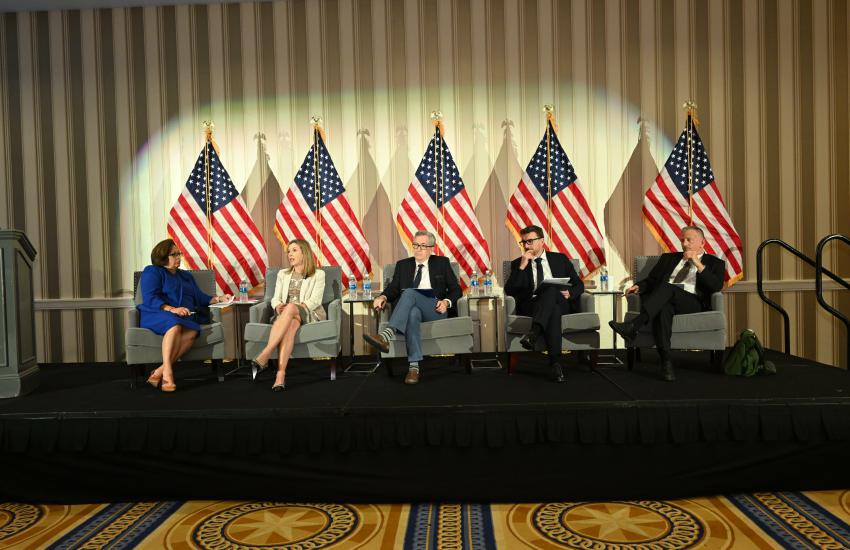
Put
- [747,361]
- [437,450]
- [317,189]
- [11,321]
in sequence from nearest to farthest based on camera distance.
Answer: [437,450], [11,321], [747,361], [317,189]

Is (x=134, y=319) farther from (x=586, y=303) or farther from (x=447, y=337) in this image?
(x=586, y=303)

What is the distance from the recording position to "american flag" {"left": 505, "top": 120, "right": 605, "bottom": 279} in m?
5.05

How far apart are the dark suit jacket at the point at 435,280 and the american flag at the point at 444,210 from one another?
803mm

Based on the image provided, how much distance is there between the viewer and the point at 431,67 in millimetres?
5430

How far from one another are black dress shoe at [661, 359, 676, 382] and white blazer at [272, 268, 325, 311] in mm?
2360

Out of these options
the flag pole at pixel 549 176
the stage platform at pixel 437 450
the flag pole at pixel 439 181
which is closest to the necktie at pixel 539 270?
the flag pole at pixel 549 176

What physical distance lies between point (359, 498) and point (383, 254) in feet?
9.53

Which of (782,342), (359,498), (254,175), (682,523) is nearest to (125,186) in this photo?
(254,175)

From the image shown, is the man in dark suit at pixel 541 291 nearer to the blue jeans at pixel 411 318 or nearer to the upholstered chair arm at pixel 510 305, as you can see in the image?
the upholstered chair arm at pixel 510 305

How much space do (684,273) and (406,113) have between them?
2897 mm

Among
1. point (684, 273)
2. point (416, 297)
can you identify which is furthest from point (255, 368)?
point (684, 273)

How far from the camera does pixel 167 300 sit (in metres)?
3.99

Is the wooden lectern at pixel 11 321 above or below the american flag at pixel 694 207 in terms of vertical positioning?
below

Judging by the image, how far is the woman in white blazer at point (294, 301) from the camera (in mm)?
3777
